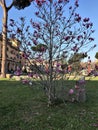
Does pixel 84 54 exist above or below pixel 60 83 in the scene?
above

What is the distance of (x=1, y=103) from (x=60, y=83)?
5.34 ft

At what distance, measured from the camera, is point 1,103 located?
7285 mm

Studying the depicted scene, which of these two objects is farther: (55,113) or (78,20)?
(78,20)

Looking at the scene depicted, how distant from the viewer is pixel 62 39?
6.83 m

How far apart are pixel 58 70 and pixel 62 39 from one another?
760mm

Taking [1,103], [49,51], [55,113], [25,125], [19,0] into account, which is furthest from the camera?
[19,0]

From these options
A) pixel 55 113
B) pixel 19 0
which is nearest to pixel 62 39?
pixel 55 113

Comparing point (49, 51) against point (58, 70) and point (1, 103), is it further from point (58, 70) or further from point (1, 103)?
point (1, 103)

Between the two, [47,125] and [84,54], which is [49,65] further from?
[47,125]

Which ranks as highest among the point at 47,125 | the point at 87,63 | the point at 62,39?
the point at 62,39

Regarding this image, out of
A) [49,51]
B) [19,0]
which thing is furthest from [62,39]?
[19,0]

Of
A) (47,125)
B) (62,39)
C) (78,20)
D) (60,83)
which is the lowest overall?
(47,125)

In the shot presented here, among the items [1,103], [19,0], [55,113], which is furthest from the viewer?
[19,0]

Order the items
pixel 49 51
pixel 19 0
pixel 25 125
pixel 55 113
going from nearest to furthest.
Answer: pixel 25 125
pixel 55 113
pixel 49 51
pixel 19 0
